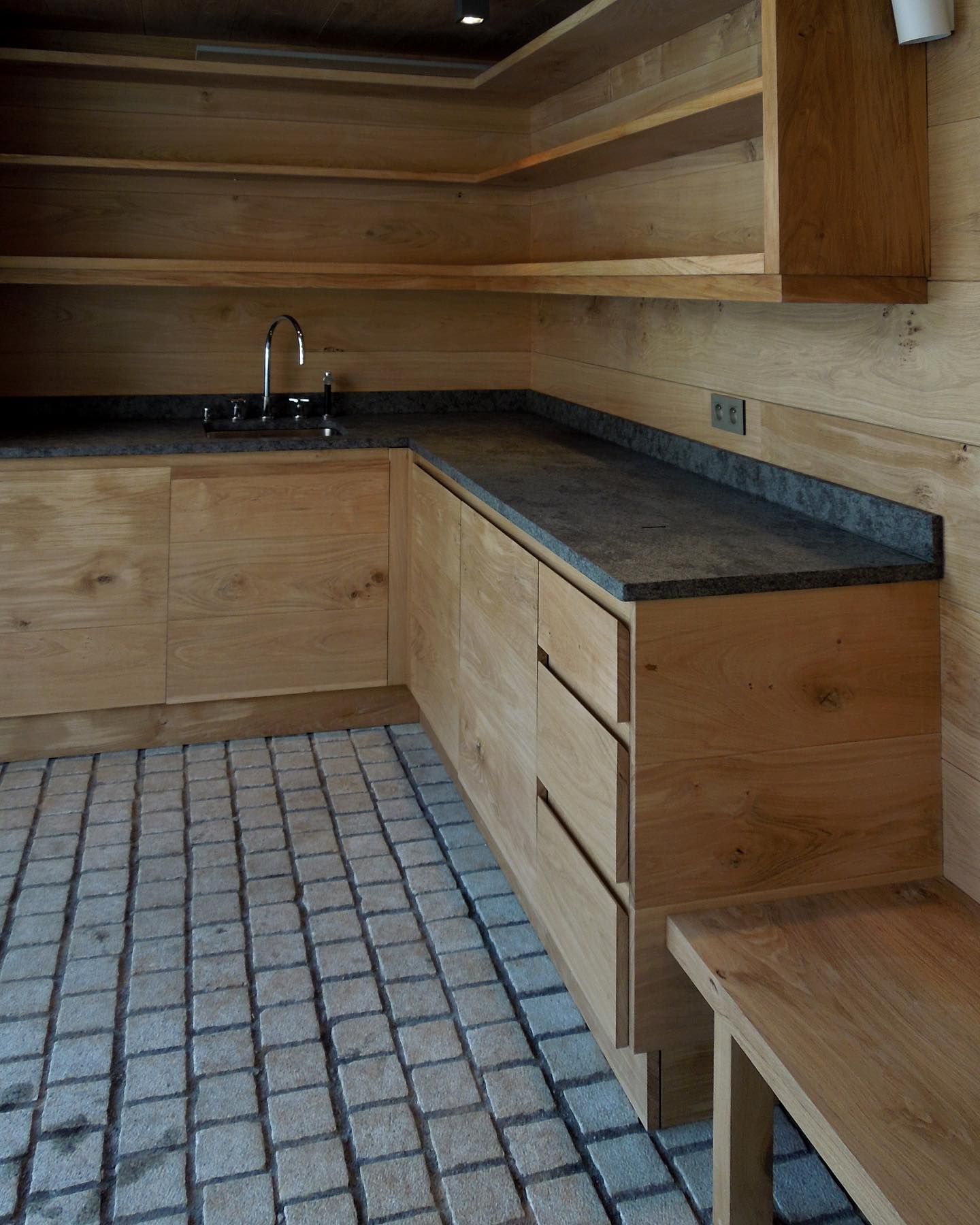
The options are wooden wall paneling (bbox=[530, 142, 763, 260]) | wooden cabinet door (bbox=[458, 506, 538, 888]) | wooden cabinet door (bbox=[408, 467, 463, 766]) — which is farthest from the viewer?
wooden cabinet door (bbox=[408, 467, 463, 766])

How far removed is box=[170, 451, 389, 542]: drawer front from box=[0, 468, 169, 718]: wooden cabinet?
7 cm

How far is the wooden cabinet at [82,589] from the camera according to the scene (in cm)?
315

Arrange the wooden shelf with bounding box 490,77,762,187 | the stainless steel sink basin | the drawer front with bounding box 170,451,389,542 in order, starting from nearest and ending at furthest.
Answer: the wooden shelf with bounding box 490,77,762,187, the drawer front with bounding box 170,451,389,542, the stainless steel sink basin

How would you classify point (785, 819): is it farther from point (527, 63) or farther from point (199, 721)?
point (527, 63)

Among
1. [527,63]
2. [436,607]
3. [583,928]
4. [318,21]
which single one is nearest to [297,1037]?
[583,928]

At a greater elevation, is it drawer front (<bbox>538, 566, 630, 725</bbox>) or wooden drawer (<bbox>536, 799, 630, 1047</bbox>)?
drawer front (<bbox>538, 566, 630, 725</bbox>)

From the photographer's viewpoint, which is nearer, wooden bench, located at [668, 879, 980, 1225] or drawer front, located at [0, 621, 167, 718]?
wooden bench, located at [668, 879, 980, 1225]

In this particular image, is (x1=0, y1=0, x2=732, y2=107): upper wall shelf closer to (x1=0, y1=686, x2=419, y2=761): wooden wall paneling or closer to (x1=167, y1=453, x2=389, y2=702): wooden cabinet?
(x1=167, y1=453, x2=389, y2=702): wooden cabinet

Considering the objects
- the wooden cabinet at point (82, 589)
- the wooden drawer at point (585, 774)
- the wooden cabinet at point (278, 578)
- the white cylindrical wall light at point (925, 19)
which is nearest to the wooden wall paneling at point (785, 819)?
the wooden drawer at point (585, 774)

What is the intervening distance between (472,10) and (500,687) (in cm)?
177

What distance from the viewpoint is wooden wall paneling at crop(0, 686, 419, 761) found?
10.9ft

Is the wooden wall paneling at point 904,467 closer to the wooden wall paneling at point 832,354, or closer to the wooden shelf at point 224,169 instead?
the wooden wall paneling at point 832,354

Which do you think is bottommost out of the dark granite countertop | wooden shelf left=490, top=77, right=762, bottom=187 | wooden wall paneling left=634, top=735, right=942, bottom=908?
wooden wall paneling left=634, top=735, right=942, bottom=908

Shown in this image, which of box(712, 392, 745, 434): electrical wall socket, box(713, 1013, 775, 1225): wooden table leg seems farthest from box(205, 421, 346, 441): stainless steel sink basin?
box(713, 1013, 775, 1225): wooden table leg
